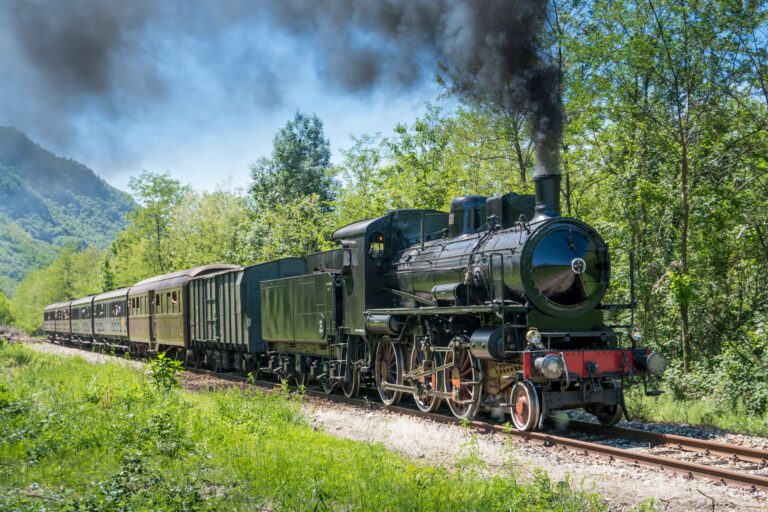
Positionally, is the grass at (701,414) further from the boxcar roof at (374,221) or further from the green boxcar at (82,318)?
the green boxcar at (82,318)

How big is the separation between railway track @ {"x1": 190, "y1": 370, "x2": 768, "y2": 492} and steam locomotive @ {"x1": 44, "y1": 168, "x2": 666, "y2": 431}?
40 cm

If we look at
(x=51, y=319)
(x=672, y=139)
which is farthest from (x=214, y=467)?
(x=51, y=319)

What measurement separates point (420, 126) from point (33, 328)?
5899cm

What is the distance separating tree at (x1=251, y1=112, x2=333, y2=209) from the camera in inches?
2258

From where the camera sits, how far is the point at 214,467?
7152mm

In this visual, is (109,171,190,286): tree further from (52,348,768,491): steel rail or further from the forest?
(52,348,768,491): steel rail

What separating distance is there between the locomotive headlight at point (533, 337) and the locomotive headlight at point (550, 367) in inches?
11.3

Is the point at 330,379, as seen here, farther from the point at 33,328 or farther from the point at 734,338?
the point at 33,328

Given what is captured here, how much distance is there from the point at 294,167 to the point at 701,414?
5043 centimetres

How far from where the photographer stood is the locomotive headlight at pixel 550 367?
8.97 meters

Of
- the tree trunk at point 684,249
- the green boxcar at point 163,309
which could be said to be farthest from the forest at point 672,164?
the green boxcar at point 163,309

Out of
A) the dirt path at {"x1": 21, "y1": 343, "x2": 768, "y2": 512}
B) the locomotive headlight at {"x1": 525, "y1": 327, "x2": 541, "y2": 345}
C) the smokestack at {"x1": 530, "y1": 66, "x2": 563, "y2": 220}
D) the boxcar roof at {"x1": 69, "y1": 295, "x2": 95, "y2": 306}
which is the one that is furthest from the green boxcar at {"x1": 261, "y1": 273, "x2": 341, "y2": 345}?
the boxcar roof at {"x1": 69, "y1": 295, "x2": 95, "y2": 306}

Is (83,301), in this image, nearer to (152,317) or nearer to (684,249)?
(152,317)

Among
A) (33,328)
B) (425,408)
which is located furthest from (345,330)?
(33,328)
